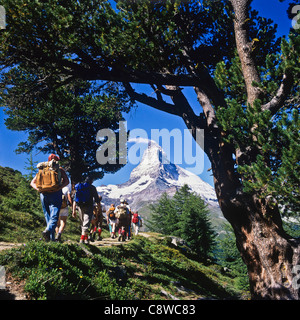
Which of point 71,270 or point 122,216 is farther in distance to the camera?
point 122,216

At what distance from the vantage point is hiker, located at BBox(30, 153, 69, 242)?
5.28 m

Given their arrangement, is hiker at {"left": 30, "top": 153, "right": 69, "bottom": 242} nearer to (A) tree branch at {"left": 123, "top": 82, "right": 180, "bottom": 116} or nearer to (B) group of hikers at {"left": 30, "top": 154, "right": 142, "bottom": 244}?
(B) group of hikers at {"left": 30, "top": 154, "right": 142, "bottom": 244}

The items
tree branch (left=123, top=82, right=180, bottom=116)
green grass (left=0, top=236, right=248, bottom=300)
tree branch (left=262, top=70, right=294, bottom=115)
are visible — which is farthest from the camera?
tree branch (left=123, top=82, right=180, bottom=116)

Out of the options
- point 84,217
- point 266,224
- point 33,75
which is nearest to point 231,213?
point 266,224

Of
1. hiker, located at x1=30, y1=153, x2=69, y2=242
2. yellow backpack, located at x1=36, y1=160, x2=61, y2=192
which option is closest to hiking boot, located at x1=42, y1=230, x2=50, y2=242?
hiker, located at x1=30, y1=153, x2=69, y2=242

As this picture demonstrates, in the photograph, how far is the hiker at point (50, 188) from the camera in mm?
5281

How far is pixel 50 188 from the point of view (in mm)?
5258

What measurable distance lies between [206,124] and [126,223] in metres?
7.36
